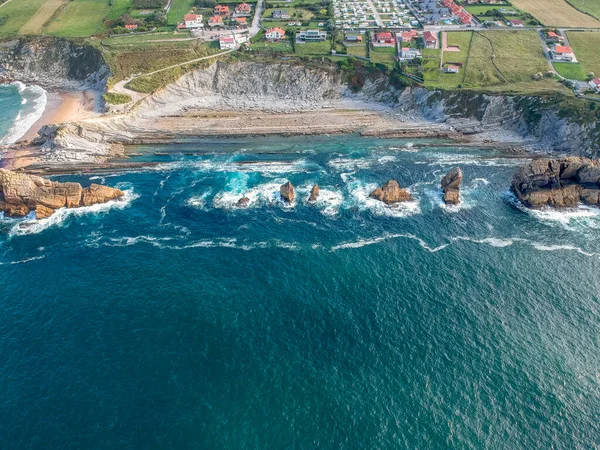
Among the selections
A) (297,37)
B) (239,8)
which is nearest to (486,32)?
(297,37)

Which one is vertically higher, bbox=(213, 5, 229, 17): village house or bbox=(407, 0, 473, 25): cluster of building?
bbox=(213, 5, 229, 17): village house

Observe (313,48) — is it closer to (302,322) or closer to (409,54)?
(409,54)

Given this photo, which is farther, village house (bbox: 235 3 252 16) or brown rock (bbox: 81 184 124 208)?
village house (bbox: 235 3 252 16)

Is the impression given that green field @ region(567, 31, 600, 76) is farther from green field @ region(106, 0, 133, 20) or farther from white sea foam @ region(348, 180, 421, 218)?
green field @ region(106, 0, 133, 20)

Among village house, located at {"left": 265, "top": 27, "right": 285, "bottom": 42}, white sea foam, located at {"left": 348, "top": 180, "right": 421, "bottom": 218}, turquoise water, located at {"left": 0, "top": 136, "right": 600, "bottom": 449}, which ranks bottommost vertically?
turquoise water, located at {"left": 0, "top": 136, "right": 600, "bottom": 449}

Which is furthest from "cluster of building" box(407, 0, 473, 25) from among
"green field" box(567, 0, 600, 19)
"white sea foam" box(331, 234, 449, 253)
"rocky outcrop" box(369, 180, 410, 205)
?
"white sea foam" box(331, 234, 449, 253)

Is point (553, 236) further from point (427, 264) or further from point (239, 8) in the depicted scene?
point (239, 8)

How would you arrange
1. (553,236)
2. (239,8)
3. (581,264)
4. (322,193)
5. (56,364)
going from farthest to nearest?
(239,8), (322,193), (553,236), (581,264), (56,364)
